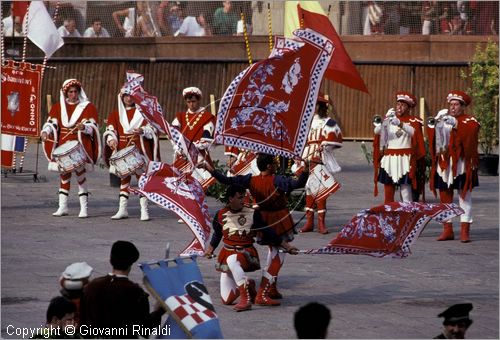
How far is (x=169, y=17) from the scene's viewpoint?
2953 centimetres

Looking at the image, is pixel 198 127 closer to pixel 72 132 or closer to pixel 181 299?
pixel 72 132

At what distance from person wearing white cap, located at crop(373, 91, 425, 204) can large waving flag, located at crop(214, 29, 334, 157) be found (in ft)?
16.8

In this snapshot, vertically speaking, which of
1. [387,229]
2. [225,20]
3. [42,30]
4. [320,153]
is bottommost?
[387,229]

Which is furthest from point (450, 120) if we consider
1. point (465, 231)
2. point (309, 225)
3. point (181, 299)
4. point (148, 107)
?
point (181, 299)

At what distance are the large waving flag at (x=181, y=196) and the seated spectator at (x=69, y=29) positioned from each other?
1663cm

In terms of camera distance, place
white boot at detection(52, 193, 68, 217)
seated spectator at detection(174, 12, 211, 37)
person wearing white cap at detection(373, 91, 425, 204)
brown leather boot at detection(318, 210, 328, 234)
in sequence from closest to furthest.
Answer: person wearing white cap at detection(373, 91, 425, 204) → brown leather boot at detection(318, 210, 328, 234) → white boot at detection(52, 193, 68, 217) → seated spectator at detection(174, 12, 211, 37)

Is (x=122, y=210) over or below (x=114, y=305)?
below

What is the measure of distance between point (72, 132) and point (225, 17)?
10666mm

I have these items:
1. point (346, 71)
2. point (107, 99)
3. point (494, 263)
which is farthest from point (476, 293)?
point (107, 99)

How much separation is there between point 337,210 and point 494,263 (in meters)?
4.47

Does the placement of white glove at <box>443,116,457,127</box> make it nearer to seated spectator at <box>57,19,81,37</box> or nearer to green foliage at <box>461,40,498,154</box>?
green foliage at <box>461,40,498,154</box>

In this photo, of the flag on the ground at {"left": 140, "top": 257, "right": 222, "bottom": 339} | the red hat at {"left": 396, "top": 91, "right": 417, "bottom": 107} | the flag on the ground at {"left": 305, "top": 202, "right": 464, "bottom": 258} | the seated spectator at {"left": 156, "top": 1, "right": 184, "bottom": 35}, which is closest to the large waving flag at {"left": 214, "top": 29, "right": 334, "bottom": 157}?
the flag on the ground at {"left": 305, "top": 202, "right": 464, "bottom": 258}

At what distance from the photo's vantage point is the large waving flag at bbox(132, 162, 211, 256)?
12742 millimetres

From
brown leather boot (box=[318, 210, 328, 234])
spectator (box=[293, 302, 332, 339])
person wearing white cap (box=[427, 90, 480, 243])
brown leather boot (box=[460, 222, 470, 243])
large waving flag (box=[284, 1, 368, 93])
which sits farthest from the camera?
brown leather boot (box=[318, 210, 328, 234])
